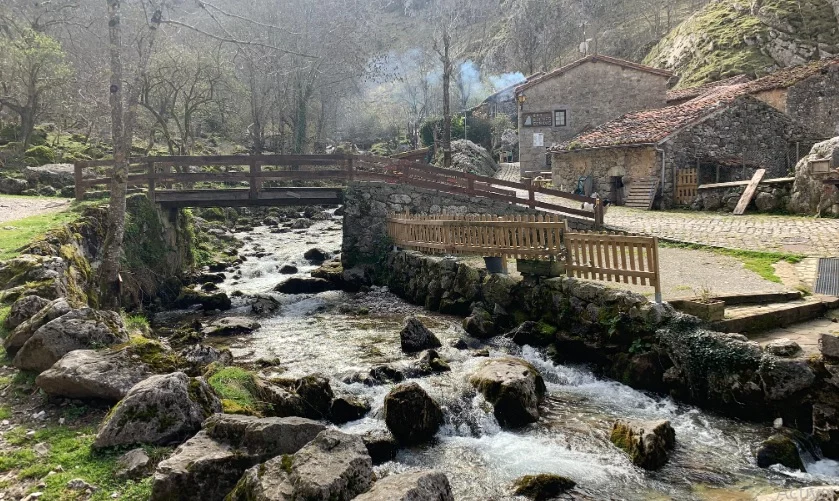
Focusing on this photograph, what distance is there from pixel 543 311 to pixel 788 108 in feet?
79.5

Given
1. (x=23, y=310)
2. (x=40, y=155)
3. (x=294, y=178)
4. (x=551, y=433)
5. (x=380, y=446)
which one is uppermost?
(x=40, y=155)

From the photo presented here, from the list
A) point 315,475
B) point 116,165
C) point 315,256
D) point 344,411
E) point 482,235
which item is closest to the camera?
point 315,475

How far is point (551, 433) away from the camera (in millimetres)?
7863

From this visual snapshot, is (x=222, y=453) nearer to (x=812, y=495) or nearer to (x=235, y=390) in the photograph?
(x=235, y=390)

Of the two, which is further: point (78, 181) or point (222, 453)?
point (78, 181)

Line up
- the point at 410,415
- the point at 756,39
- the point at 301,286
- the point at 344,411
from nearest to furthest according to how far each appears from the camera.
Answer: the point at 410,415 < the point at 344,411 < the point at 301,286 < the point at 756,39

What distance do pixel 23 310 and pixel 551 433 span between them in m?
7.87

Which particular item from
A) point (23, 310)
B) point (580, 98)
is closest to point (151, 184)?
point (23, 310)

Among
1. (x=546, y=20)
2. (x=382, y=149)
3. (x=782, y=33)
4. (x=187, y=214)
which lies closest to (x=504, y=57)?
(x=546, y=20)

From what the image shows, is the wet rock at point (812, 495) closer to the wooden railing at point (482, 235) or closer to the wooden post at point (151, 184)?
the wooden railing at point (482, 235)

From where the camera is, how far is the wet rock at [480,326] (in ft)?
40.0

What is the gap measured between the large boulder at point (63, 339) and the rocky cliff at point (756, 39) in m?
45.7

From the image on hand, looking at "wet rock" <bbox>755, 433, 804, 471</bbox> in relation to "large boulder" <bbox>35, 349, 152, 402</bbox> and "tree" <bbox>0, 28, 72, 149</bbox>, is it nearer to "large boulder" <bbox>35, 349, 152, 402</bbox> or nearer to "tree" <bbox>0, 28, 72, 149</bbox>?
"large boulder" <bbox>35, 349, 152, 402</bbox>

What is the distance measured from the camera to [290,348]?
1203 centimetres
